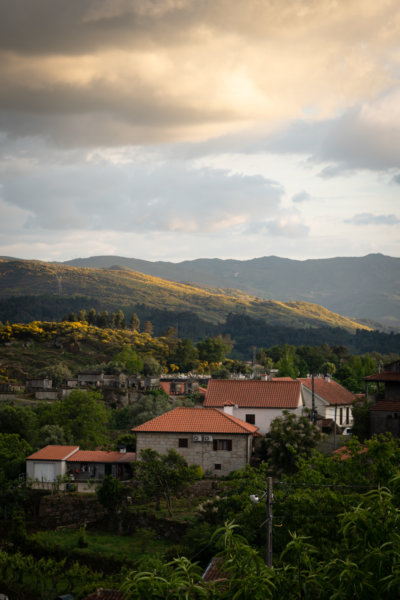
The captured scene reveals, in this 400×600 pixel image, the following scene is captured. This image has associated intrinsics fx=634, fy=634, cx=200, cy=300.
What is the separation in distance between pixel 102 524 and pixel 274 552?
58.1 ft

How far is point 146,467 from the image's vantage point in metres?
40.0

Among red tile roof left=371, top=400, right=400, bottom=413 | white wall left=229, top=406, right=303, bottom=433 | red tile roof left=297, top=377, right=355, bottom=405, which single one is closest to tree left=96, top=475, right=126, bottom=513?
white wall left=229, top=406, right=303, bottom=433

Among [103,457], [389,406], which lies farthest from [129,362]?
[389,406]

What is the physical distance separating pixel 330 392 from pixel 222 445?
25367 millimetres

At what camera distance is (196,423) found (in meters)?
45.2

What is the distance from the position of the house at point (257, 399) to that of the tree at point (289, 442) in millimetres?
8032

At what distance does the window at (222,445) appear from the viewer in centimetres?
4412

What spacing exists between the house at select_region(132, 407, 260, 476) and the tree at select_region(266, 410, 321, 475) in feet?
7.74

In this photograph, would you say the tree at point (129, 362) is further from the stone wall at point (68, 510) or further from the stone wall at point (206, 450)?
the stone wall at point (68, 510)

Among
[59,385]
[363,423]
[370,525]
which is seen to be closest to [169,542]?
[363,423]

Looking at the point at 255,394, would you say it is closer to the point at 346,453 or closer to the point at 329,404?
the point at 329,404

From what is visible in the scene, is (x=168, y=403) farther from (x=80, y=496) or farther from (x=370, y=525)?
(x=370, y=525)

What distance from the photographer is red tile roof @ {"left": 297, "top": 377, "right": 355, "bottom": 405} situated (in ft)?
210

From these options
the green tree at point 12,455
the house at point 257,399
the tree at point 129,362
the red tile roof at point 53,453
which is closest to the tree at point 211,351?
the tree at point 129,362
